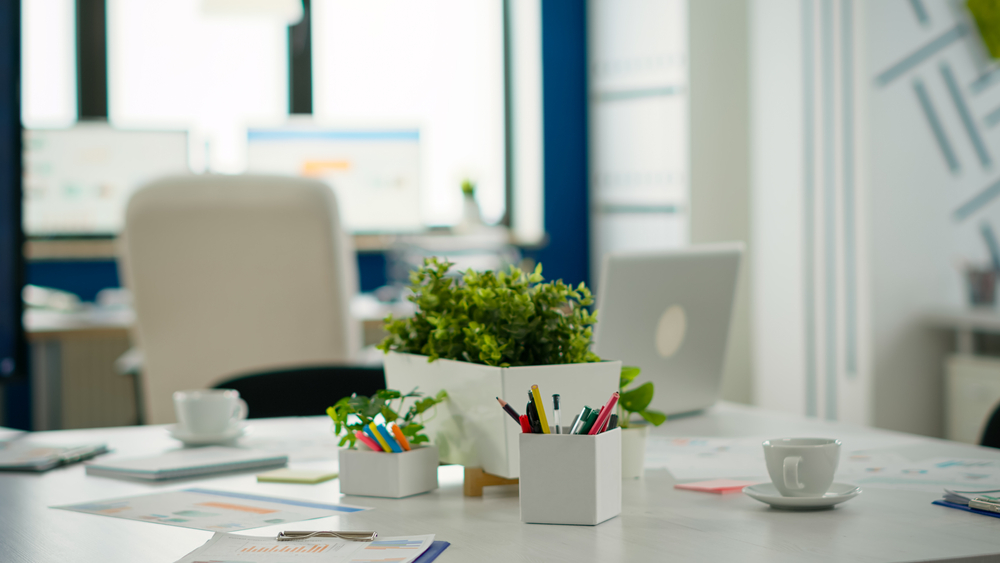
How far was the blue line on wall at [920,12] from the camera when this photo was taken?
130 inches

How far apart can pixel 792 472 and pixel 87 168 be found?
3.73 metres

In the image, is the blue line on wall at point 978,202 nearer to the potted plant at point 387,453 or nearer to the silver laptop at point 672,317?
the silver laptop at point 672,317

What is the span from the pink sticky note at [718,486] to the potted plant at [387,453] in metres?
0.25

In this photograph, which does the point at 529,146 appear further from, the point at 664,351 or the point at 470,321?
the point at 470,321

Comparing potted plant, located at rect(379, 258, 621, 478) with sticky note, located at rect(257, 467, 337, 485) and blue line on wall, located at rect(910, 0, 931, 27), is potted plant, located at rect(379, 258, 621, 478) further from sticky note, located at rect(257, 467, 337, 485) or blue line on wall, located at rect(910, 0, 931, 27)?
blue line on wall, located at rect(910, 0, 931, 27)

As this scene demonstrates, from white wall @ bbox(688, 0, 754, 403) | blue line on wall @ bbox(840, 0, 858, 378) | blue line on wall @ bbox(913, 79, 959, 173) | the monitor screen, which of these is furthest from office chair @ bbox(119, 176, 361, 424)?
white wall @ bbox(688, 0, 754, 403)

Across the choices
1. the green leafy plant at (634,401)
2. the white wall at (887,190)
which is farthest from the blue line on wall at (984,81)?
the green leafy plant at (634,401)

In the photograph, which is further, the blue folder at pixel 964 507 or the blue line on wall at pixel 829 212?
the blue line on wall at pixel 829 212

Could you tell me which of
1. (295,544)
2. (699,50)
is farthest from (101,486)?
(699,50)

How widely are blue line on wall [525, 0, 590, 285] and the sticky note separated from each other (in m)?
4.00

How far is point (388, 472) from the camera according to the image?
3.20ft

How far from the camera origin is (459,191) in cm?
506

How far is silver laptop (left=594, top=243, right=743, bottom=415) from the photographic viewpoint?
1381 millimetres

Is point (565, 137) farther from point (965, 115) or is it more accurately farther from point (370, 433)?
point (370, 433)
